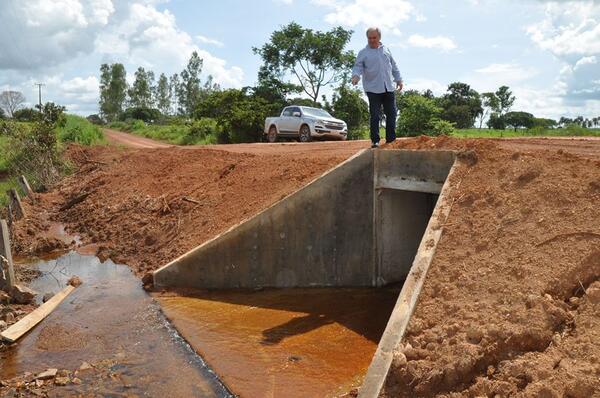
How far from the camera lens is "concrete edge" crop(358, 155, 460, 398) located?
448 centimetres

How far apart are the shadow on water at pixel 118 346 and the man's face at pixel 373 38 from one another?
17.1 feet

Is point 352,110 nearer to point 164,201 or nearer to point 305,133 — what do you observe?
point 305,133

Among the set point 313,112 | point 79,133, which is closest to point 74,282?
point 313,112

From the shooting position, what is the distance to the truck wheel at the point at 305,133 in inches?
782

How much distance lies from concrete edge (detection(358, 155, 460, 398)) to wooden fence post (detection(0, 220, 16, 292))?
6.17 m

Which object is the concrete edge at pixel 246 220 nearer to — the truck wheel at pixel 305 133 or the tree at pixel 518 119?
the truck wheel at pixel 305 133

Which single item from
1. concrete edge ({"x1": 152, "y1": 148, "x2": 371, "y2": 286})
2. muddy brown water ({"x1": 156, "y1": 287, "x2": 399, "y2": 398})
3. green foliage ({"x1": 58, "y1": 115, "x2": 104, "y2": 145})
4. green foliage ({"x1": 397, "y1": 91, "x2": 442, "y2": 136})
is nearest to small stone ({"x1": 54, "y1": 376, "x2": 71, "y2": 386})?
muddy brown water ({"x1": 156, "y1": 287, "x2": 399, "y2": 398})

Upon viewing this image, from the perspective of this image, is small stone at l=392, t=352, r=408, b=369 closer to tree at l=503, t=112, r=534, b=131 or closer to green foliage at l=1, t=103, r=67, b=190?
green foliage at l=1, t=103, r=67, b=190

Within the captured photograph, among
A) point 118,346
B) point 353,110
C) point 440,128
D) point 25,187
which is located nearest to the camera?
point 118,346

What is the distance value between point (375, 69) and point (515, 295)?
15.8 ft

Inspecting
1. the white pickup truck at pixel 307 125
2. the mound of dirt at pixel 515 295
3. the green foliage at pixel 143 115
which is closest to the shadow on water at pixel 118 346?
the mound of dirt at pixel 515 295

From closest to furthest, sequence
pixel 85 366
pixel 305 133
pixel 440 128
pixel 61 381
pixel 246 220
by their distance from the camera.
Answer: pixel 61 381 < pixel 85 366 < pixel 246 220 < pixel 305 133 < pixel 440 128

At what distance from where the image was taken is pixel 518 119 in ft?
133

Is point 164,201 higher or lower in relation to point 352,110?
lower
